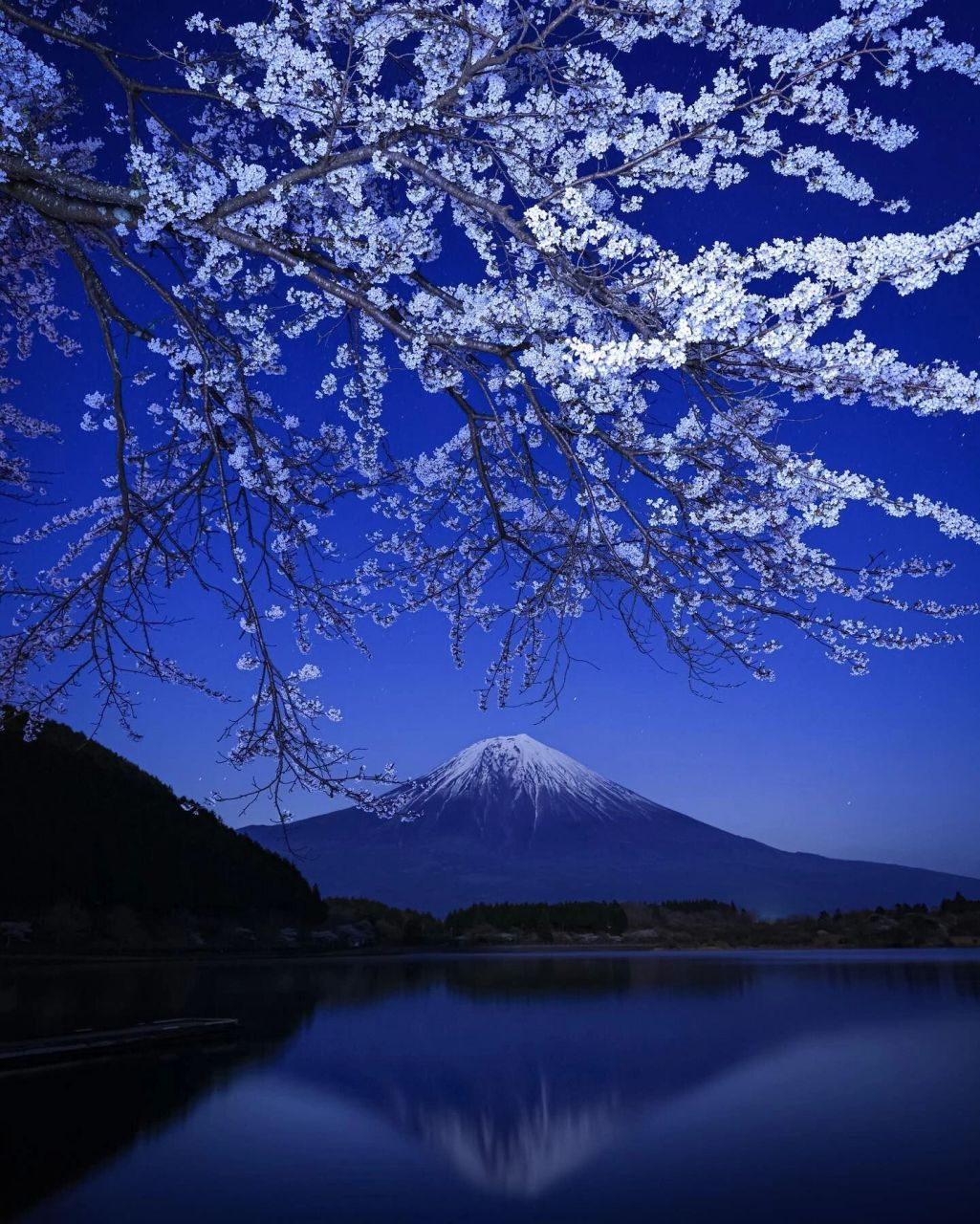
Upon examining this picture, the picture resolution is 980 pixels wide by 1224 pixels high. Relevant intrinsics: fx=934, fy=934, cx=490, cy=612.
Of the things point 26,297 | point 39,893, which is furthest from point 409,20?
point 39,893

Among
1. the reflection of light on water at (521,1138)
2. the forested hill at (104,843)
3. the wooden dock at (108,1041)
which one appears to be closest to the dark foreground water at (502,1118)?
the reflection of light on water at (521,1138)

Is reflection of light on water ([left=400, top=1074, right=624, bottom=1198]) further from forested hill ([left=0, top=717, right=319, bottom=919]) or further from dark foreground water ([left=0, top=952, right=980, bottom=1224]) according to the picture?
forested hill ([left=0, top=717, right=319, bottom=919])

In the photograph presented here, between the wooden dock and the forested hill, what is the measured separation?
721 cm

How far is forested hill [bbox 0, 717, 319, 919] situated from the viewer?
1191 cm

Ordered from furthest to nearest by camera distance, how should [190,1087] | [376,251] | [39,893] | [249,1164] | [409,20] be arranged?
[39,893] → [409,20] → [376,251] → [190,1087] → [249,1164]

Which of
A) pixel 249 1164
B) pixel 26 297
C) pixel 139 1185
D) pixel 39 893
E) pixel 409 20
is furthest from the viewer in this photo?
pixel 39 893

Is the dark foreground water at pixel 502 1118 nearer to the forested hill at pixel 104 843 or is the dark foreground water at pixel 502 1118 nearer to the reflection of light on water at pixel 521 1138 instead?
the reflection of light on water at pixel 521 1138

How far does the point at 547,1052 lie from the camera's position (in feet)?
15.2

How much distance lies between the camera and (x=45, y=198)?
384cm

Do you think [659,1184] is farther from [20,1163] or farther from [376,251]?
[376,251]

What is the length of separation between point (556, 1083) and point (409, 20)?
451 centimetres

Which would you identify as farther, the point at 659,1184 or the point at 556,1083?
the point at 556,1083

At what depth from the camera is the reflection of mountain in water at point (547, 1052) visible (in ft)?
9.62

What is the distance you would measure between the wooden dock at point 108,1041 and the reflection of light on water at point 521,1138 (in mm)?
1509
